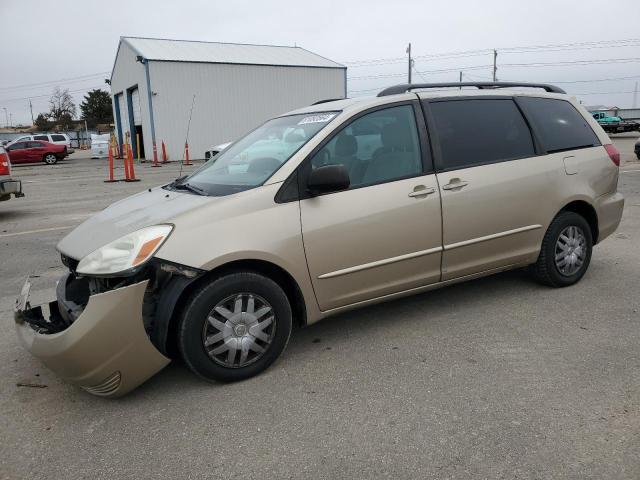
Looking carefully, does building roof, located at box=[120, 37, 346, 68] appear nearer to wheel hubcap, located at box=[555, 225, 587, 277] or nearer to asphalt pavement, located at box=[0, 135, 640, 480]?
wheel hubcap, located at box=[555, 225, 587, 277]

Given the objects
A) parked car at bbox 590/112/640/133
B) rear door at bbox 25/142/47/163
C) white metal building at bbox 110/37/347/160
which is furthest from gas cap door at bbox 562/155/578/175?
parked car at bbox 590/112/640/133

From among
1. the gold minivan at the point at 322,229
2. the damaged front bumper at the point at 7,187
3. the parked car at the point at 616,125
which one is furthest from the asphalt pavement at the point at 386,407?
the parked car at the point at 616,125

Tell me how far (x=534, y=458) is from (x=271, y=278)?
1726mm

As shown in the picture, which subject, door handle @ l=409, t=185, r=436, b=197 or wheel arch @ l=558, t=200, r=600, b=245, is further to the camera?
wheel arch @ l=558, t=200, r=600, b=245

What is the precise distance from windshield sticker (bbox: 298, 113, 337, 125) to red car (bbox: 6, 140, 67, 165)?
31234mm

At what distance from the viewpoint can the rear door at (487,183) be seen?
3.84 metres

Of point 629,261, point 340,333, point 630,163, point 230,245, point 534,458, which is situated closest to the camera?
point 534,458

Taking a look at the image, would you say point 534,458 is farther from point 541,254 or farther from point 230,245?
point 541,254

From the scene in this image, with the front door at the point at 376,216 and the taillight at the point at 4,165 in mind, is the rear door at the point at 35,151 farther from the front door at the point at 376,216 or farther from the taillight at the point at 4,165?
the front door at the point at 376,216

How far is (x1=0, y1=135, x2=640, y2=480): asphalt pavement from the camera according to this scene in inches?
94.3

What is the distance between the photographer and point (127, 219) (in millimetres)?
3299

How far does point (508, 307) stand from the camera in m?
4.22

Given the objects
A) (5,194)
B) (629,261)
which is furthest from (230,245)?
(5,194)

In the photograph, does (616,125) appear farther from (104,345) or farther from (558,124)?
(104,345)
